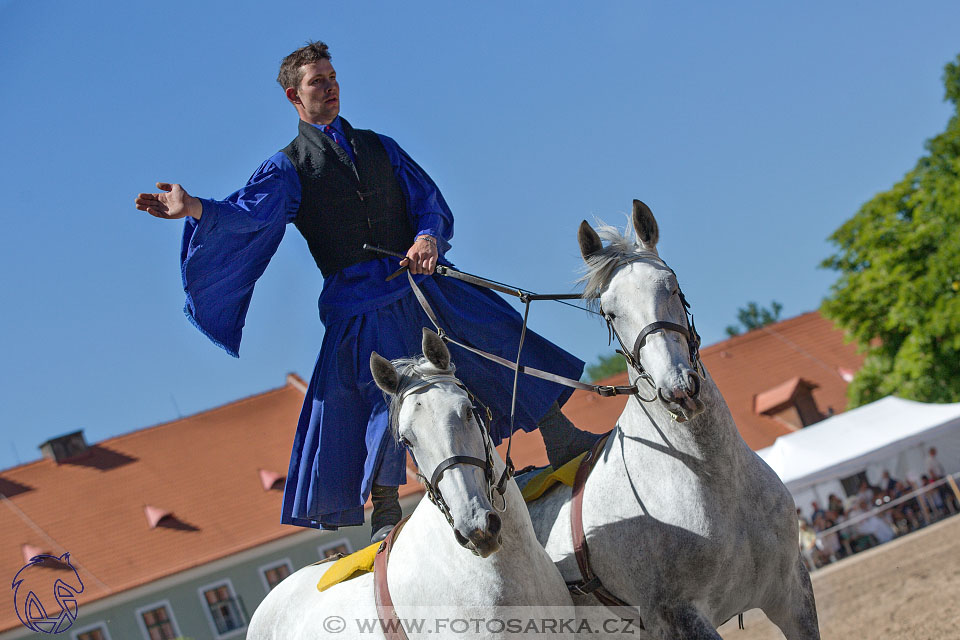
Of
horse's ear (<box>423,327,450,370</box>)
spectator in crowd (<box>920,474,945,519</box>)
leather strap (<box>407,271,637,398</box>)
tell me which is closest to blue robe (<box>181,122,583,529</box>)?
leather strap (<box>407,271,637,398</box>)

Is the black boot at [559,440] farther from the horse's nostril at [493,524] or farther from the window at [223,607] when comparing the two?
the window at [223,607]

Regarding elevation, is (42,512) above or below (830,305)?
above

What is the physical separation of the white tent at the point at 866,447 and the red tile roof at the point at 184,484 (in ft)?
21.9

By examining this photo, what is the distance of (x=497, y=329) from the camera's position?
5.62 metres

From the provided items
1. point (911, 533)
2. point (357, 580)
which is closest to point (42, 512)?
point (911, 533)

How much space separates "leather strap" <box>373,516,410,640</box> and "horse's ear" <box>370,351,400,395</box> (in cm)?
89

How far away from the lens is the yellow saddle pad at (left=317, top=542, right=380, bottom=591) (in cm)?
505

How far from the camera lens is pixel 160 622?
979 inches

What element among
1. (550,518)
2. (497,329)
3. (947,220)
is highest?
(947,220)

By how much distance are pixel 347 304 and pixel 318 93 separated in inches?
47.9

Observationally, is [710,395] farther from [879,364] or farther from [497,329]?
[879,364]

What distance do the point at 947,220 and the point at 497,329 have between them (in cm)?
2400

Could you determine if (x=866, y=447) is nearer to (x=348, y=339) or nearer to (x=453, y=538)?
(x=348, y=339)

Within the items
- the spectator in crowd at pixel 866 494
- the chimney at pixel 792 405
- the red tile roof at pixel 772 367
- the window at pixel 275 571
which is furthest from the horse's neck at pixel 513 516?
the chimney at pixel 792 405
